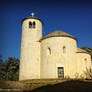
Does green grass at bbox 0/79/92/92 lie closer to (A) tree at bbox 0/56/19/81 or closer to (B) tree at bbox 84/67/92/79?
(B) tree at bbox 84/67/92/79

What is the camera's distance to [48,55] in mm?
26422

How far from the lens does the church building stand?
25.4 m

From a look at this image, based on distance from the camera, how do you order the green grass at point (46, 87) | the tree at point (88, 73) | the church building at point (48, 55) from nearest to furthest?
the green grass at point (46, 87)
the church building at point (48, 55)
the tree at point (88, 73)

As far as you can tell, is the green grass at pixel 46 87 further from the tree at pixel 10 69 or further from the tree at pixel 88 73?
the tree at pixel 10 69

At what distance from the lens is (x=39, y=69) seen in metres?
27.7

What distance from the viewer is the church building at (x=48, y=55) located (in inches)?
1001

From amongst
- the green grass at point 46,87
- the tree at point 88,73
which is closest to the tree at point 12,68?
the tree at point 88,73

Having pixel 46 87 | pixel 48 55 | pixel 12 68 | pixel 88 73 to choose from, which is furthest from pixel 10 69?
pixel 46 87

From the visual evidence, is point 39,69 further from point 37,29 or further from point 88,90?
point 88,90

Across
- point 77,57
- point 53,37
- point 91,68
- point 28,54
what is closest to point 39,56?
point 28,54

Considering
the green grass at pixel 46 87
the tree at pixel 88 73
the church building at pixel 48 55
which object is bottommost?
the green grass at pixel 46 87

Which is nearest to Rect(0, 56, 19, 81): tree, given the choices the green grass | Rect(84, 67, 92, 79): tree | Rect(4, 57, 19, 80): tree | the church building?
Rect(4, 57, 19, 80): tree

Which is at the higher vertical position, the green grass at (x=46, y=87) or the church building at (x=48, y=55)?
→ the church building at (x=48, y=55)

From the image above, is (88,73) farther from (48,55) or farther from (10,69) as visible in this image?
(10,69)
